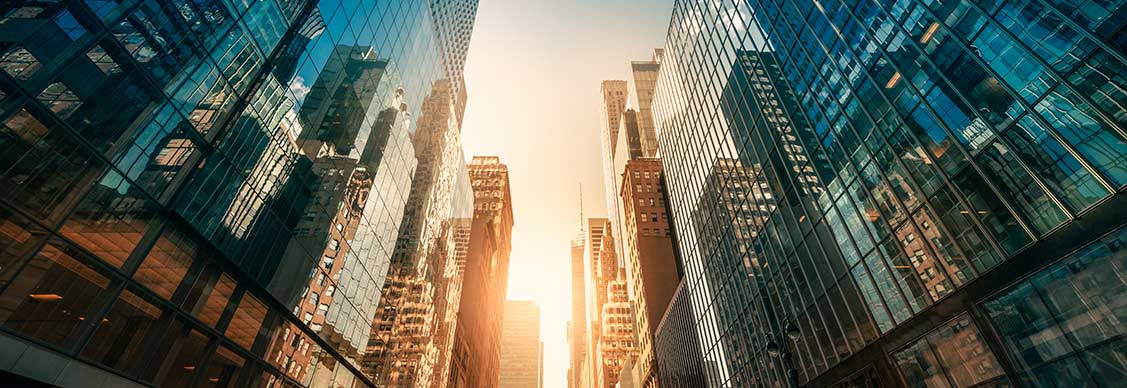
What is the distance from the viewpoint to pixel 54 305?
12562 mm

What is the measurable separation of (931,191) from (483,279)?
364ft

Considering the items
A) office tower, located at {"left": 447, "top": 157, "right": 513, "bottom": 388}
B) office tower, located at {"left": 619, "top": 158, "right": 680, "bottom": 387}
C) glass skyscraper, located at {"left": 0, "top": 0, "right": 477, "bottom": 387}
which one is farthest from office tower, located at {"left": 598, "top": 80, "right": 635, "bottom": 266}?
glass skyscraper, located at {"left": 0, "top": 0, "right": 477, "bottom": 387}

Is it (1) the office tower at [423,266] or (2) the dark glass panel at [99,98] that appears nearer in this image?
(2) the dark glass panel at [99,98]

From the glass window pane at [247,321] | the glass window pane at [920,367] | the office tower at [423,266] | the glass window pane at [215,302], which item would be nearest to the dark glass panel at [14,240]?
the glass window pane at [215,302]

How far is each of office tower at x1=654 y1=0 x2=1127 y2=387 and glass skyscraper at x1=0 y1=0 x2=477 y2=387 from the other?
21112 millimetres

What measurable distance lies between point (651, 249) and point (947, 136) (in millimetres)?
77878

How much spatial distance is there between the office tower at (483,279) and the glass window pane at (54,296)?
7456 cm

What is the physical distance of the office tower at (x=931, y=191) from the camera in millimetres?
13258

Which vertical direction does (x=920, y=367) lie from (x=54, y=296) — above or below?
below

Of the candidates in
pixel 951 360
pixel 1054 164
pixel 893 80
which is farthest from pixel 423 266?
pixel 1054 164

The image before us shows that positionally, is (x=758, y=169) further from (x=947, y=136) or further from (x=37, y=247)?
(x=37, y=247)

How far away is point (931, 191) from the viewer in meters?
18.2

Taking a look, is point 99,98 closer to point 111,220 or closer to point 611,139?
point 111,220

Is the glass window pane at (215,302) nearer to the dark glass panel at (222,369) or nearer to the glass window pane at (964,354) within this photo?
the dark glass panel at (222,369)
